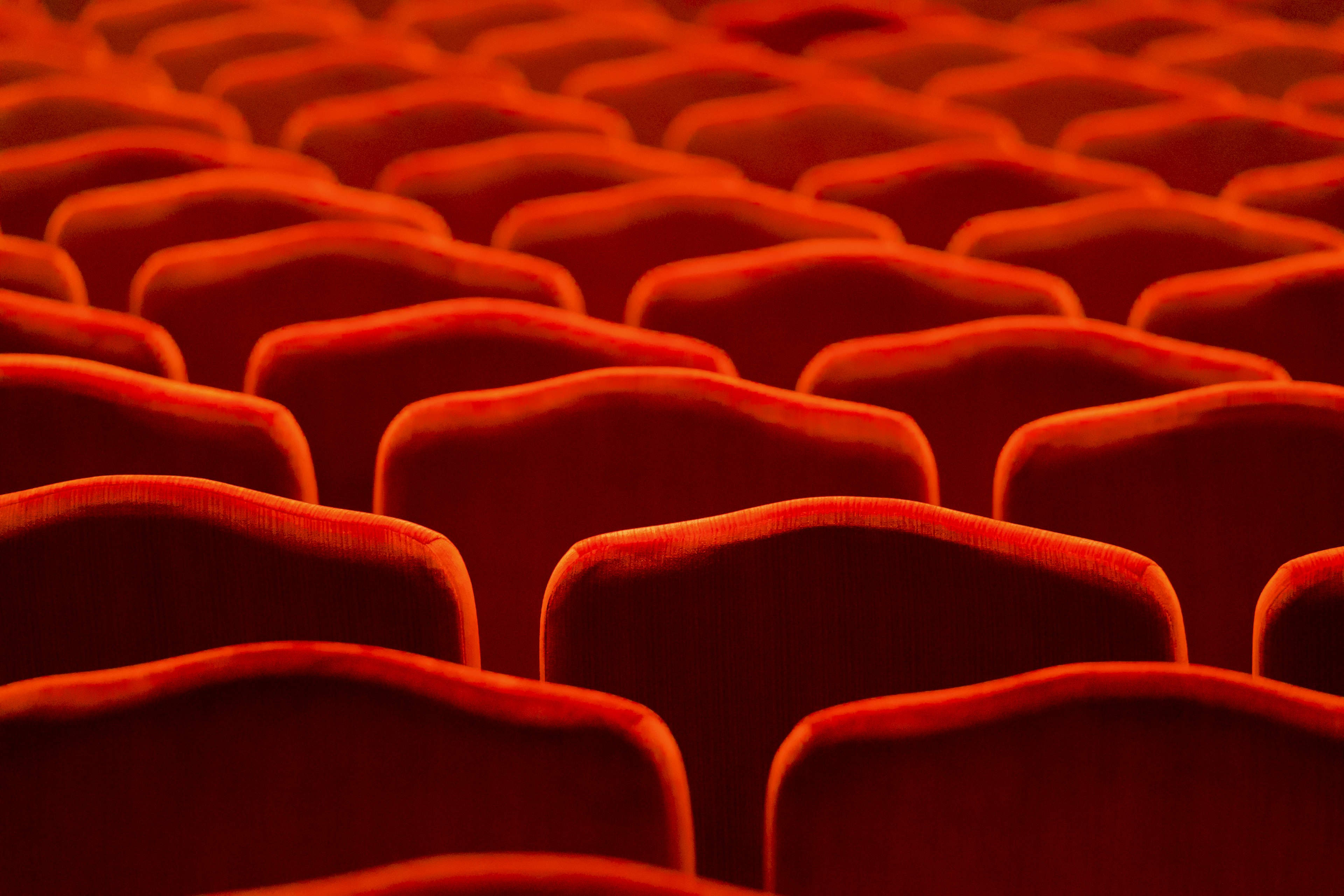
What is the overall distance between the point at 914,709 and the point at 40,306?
69 centimetres

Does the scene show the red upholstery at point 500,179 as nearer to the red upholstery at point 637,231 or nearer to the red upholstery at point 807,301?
the red upholstery at point 637,231

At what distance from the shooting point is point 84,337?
2.92 ft

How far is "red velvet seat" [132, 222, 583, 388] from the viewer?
102cm

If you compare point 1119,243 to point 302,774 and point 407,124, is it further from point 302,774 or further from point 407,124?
point 302,774

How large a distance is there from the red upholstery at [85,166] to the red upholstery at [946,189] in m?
0.58

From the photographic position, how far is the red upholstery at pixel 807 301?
1047 mm

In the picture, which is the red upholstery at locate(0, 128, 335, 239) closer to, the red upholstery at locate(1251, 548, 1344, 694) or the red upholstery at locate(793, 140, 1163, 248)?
the red upholstery at locate(793, 140, 1163, 248)

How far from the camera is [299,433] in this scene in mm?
765

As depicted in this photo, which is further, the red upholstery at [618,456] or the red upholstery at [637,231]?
the red upholstery at [637,231]

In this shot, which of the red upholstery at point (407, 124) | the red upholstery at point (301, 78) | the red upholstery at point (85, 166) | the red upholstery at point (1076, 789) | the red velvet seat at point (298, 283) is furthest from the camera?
the red upholstery at point (301, 78)

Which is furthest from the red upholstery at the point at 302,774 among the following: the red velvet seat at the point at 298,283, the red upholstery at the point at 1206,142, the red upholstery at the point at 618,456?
the red upholstery at the point at 1206,142

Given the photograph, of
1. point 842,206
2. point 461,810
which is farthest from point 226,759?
point 842,206

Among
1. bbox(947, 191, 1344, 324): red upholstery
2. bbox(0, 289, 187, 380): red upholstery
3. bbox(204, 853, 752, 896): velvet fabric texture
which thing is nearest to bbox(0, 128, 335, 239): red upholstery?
bbox(0, 289, 187, 380): red upholstery

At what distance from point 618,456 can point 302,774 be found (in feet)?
1.06
